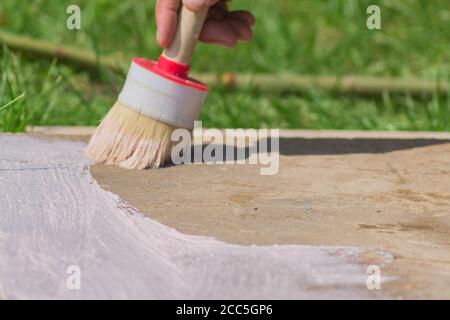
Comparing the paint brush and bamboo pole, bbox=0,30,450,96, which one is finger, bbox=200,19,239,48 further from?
bamboo pole, bbox=0,30,450,96

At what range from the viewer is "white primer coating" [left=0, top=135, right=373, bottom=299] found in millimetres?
1711

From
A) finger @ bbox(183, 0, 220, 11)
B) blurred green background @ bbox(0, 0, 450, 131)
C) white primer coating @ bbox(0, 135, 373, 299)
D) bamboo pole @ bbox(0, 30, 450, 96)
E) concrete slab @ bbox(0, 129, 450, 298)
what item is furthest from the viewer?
bamboo pole @ bbox(0, 30, 450, 96)

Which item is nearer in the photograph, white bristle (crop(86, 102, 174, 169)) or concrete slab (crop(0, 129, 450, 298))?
concrete slab (crop(0, 129, 450, 298))

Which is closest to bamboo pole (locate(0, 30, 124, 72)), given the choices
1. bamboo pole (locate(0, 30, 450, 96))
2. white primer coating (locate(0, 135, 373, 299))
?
bamboo pole (locate(0, 30, 450, 96))

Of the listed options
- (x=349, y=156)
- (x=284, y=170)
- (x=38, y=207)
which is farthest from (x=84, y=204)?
(x=349, y=156)

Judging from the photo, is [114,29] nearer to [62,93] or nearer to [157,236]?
[62,93]

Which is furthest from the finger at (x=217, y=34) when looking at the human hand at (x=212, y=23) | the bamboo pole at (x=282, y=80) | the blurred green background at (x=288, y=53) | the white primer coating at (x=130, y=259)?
the bamboo pole at (x=282, y=80)

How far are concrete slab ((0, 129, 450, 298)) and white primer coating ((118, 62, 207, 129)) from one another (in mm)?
128

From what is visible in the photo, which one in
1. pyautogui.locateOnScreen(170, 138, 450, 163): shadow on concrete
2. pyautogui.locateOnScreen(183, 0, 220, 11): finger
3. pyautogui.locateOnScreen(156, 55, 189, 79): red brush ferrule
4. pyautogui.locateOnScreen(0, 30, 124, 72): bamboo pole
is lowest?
pyautogui.locateOnScreen(170, 138, 450, 163): shadow on concrete

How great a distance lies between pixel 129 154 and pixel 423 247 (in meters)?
0.83

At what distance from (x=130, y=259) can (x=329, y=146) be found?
110 centimetres

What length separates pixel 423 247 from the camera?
1962 millimetres

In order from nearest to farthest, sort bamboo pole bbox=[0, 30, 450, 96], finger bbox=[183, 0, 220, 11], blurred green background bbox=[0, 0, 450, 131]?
finger bbox=[183, 0, 220, 11]
blurred green background bbox=[0, 0, 450, 131]
bamboo pole bbox=[0, 30, 450, 96]

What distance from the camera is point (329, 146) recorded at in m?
2.83
